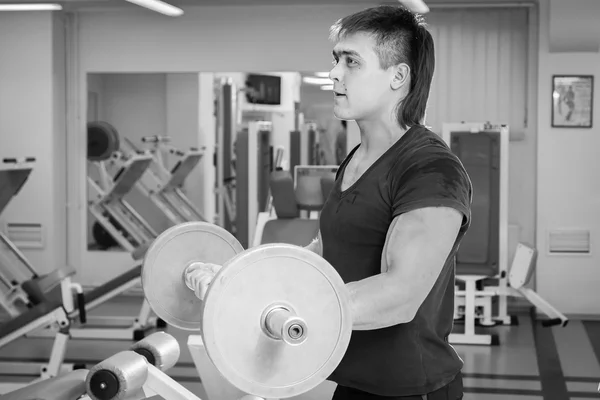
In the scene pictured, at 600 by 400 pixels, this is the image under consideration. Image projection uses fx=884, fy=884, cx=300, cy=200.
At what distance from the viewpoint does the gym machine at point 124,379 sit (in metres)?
1.86

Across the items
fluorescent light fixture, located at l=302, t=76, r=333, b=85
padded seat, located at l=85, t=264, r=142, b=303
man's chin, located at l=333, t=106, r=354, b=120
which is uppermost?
fluorescent light fixture, located at l=302, t=76, r=333, b=85

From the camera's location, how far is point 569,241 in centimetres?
686

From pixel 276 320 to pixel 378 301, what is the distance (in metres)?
0.16

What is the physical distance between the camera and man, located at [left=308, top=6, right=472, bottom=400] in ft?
4.18

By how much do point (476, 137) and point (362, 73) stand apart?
5.16m

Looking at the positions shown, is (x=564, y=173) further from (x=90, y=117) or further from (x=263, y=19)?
(x=90, y=117)

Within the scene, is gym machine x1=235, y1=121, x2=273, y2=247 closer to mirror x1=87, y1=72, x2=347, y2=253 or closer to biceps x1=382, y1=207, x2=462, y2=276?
mirror x1=87, y1=72, x2=347, y2=253

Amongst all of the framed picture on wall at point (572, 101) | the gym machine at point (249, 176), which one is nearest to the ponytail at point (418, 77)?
the gym machine at point (249, 176)

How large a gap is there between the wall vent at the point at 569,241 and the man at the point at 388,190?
5706 millimetres

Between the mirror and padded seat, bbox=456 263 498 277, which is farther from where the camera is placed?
the mirror

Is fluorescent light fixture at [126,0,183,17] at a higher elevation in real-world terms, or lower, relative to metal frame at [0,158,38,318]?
higher

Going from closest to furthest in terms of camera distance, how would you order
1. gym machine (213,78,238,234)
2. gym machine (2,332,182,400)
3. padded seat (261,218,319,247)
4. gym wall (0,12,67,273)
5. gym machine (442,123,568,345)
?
1. gym machine (2,332,182,400)
2. padded seat (261,218,319,247)
3. gym machine (442,123,568,345)
4. gym wall (0,12,67,273)
5. gym machine (213,78,238,234)

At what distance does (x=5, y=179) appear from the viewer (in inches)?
217

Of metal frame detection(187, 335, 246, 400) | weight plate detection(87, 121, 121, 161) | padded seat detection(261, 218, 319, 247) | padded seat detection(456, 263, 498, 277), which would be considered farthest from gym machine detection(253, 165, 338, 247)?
metal frame detection(187, 335, 246, 400)
